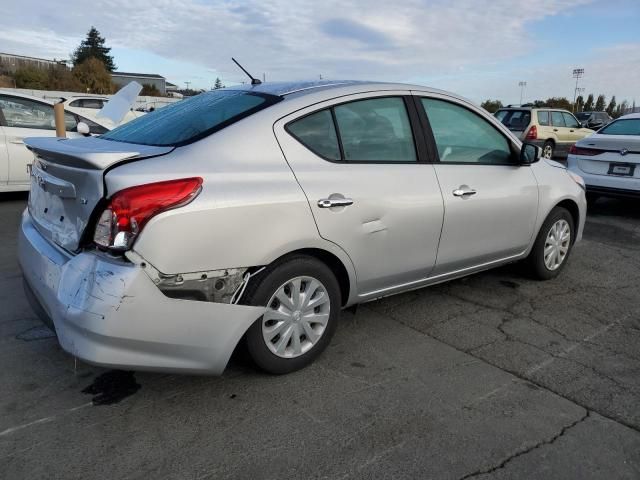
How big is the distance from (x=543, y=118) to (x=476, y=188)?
1444cm

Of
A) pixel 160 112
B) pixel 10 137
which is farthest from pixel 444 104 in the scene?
pixel 10 137

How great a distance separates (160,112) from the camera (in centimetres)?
367

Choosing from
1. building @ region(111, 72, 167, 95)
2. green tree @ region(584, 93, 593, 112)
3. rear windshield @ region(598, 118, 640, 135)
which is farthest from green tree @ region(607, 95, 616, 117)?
rear windshield @ region(598, 118, 640, 135)

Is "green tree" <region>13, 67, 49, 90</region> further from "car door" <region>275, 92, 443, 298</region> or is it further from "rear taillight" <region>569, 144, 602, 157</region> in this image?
Result: "car door" <region>275, 92, 443, 298</region>

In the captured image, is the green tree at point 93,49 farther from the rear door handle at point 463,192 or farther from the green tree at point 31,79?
the rear door handle at point 463,192

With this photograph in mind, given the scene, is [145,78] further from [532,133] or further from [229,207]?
[229,207]

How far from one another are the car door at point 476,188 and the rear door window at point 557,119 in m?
14.2

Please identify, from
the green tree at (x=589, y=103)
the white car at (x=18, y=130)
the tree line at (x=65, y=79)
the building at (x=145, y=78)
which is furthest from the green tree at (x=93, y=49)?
the white car at (x=18, y=130)

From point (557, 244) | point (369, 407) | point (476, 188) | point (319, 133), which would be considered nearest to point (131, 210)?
point (319, 133)

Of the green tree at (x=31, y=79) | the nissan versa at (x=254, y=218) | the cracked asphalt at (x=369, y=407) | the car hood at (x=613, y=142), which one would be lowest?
the cracked asphalt at (x=369, y=407)

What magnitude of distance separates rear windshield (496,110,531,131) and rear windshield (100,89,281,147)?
47.6ft

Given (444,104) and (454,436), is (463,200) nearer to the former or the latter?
(444,104)

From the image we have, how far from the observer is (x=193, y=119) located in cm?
316

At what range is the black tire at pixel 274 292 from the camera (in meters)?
2.80
